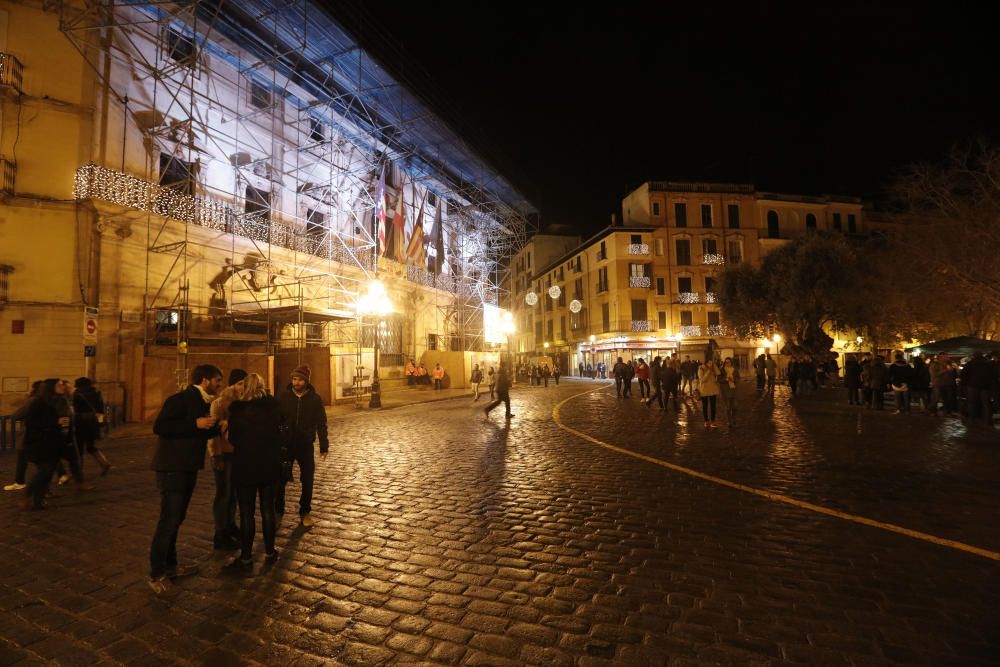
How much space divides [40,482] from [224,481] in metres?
3.33

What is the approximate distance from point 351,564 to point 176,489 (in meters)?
1.52

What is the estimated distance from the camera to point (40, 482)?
19.1 feet

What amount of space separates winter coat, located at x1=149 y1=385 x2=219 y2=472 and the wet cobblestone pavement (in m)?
→ 0.95

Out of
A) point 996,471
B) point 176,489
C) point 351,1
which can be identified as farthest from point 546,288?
point 176,489

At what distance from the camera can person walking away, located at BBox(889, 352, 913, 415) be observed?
45.8 ft

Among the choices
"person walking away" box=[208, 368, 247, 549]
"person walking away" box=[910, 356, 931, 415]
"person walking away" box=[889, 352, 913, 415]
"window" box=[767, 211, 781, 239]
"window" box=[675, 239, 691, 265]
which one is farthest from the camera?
"window" box=[767, 211, 781, 239]

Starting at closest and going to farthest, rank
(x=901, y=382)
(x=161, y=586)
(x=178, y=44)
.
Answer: (x=161, y=586) → (x=901, y=382) → (x=178, y=44)

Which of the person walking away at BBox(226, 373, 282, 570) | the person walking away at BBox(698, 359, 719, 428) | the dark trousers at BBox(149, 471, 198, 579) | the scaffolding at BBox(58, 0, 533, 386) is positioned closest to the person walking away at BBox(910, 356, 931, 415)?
the person walking away at BBox(698, 359, 719, 428)

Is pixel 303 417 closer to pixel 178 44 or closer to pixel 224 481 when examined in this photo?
pixel 224 481

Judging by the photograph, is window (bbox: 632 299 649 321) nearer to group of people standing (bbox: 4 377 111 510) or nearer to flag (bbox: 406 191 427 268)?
flag (bbox: 406 191 427 268)

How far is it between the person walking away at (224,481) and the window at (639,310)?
39748 millimetres

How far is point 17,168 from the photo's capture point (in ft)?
45.0

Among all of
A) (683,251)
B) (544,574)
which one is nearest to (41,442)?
(544,574)

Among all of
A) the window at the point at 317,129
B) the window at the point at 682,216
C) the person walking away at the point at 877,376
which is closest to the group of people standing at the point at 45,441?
the person walking away at the point at 877,376
